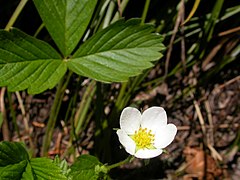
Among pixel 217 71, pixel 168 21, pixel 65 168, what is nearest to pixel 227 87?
pixel 217 71

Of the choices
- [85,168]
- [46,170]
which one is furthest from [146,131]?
[46,170]

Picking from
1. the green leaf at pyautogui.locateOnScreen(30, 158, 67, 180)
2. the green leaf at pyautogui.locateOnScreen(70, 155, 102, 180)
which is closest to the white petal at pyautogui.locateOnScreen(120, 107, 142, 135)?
the green leaf at pyautogui.locateOnScreen(70, 155, 102, 180)

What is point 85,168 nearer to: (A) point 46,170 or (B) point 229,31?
(A) point 46,170

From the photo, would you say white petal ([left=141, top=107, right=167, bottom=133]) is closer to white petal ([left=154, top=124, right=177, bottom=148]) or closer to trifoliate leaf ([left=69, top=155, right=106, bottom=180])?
white petal ([left=154, top=124, right=177, bottom=148])

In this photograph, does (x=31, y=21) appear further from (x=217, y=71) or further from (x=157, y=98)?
(x=217, y=71)

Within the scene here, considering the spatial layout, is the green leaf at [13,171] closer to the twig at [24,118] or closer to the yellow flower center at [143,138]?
the yellow flower center at [143,138]

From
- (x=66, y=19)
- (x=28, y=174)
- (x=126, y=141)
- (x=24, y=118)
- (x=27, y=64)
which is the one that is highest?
(x=66, y=19)

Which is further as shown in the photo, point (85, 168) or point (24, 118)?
point (24, 118)
